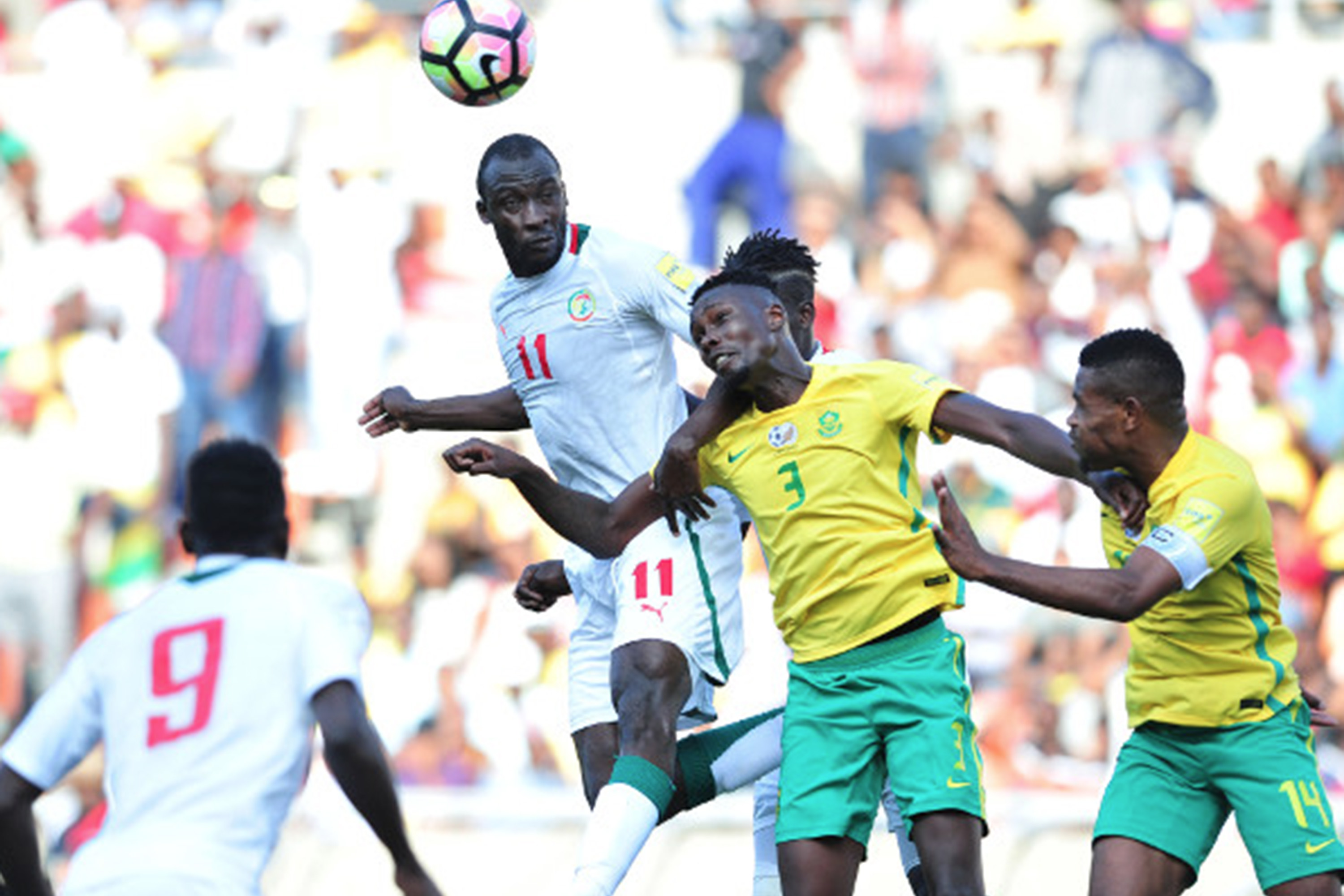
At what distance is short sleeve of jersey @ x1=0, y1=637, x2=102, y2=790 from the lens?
16.9 feet

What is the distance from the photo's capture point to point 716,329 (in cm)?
647

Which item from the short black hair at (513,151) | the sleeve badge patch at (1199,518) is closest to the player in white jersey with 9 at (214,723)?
the short black hair at (513,151)

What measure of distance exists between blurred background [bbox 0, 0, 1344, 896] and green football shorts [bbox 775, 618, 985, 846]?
5493 millimetres

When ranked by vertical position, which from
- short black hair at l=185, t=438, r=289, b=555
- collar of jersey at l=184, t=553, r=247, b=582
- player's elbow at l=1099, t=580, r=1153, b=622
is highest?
short black hair at l=185, t=438, r=289, b=555

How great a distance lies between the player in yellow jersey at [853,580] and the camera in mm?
6184

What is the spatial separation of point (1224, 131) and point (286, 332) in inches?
258

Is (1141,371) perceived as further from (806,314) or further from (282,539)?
(282,539)

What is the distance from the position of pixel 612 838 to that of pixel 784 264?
6.66 feet

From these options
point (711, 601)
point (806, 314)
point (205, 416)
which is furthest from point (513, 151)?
point (205, 416)

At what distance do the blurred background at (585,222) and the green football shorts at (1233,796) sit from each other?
5.16 metres

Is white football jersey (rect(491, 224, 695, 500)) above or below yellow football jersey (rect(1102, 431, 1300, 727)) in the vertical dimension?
above

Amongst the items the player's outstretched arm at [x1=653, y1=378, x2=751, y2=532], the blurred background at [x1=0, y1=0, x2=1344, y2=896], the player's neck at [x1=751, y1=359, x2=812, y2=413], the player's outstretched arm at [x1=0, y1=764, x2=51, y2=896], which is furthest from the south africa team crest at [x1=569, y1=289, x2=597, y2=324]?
the blurred background at [x1=0, y1=0, x2=1344, y2=896]

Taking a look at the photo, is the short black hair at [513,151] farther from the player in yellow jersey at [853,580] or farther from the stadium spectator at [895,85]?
the stadium spectator at [895,85]

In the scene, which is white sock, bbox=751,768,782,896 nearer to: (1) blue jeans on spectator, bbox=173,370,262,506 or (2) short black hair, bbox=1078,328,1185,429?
(2) short black hair, bbox=1078,328,1185,429
